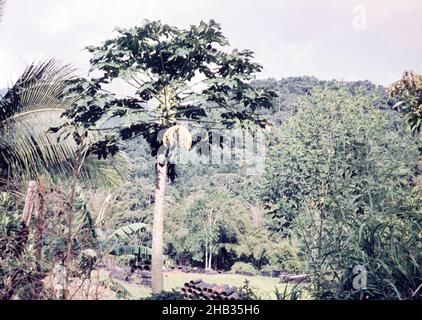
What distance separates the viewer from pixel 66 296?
335 centimetres

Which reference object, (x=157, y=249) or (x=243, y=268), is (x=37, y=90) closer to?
(x=157, y=249)

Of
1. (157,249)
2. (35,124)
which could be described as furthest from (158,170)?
(35,124)

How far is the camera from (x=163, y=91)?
14.9 feet

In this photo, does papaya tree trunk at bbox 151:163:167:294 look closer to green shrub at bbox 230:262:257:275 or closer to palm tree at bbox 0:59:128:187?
palm tree at bbox 0:59:128:187

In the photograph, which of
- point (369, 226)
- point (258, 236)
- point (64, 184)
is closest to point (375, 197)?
point (369, 226)

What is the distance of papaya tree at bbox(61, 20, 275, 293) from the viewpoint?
166 inches

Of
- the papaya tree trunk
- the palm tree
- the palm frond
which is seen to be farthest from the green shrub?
the palm frond

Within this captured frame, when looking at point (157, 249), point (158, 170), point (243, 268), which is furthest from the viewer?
point (243, 268)

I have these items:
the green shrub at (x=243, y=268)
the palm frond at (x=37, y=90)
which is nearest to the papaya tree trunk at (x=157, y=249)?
the palm frond at (x=37, y=90)

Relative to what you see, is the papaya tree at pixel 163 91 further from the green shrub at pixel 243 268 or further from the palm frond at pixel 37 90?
the green shrub at pixel 243 268

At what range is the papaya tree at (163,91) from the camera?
13.9 ft
